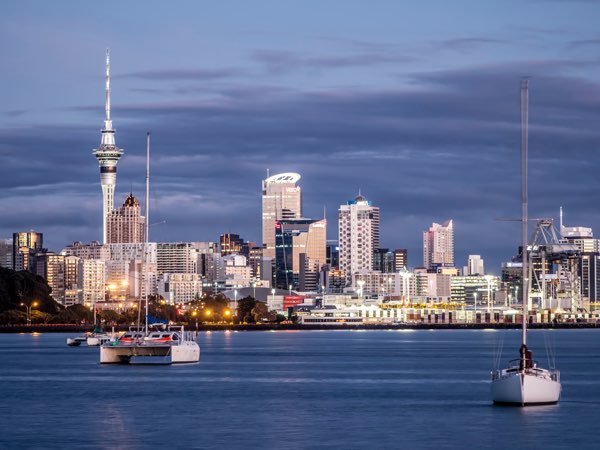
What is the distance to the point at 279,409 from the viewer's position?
6438cm

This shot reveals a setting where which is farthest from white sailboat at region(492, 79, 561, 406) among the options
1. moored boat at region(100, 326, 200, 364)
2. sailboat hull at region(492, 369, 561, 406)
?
moored boat at region(100, 326, 200, 364)

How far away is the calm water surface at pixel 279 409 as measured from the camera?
51.5 m

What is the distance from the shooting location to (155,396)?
71.8 m

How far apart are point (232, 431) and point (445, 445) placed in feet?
29.8

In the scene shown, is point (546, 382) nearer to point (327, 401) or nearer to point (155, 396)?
point (327, 401)

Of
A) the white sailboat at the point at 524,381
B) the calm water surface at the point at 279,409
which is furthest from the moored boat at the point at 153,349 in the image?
the white sailboat at the point at 524,381

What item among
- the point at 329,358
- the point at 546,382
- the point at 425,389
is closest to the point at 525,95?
the point at 546,382

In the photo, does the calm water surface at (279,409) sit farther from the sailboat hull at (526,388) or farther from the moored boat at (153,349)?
the moored boat at (153,349)

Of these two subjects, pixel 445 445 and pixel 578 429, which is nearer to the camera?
pixel 445 445

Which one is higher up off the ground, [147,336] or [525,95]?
[525,95]

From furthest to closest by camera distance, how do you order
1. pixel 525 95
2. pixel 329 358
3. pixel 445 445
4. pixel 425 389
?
pixel 329 358 < pixel 425 389 < pixel 525 95 < pixel 445 445

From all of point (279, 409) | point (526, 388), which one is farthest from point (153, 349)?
point (526, 388)

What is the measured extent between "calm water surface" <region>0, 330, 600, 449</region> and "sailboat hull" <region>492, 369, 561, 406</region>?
49 cm

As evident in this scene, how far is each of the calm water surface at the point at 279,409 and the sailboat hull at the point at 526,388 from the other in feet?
1.60
